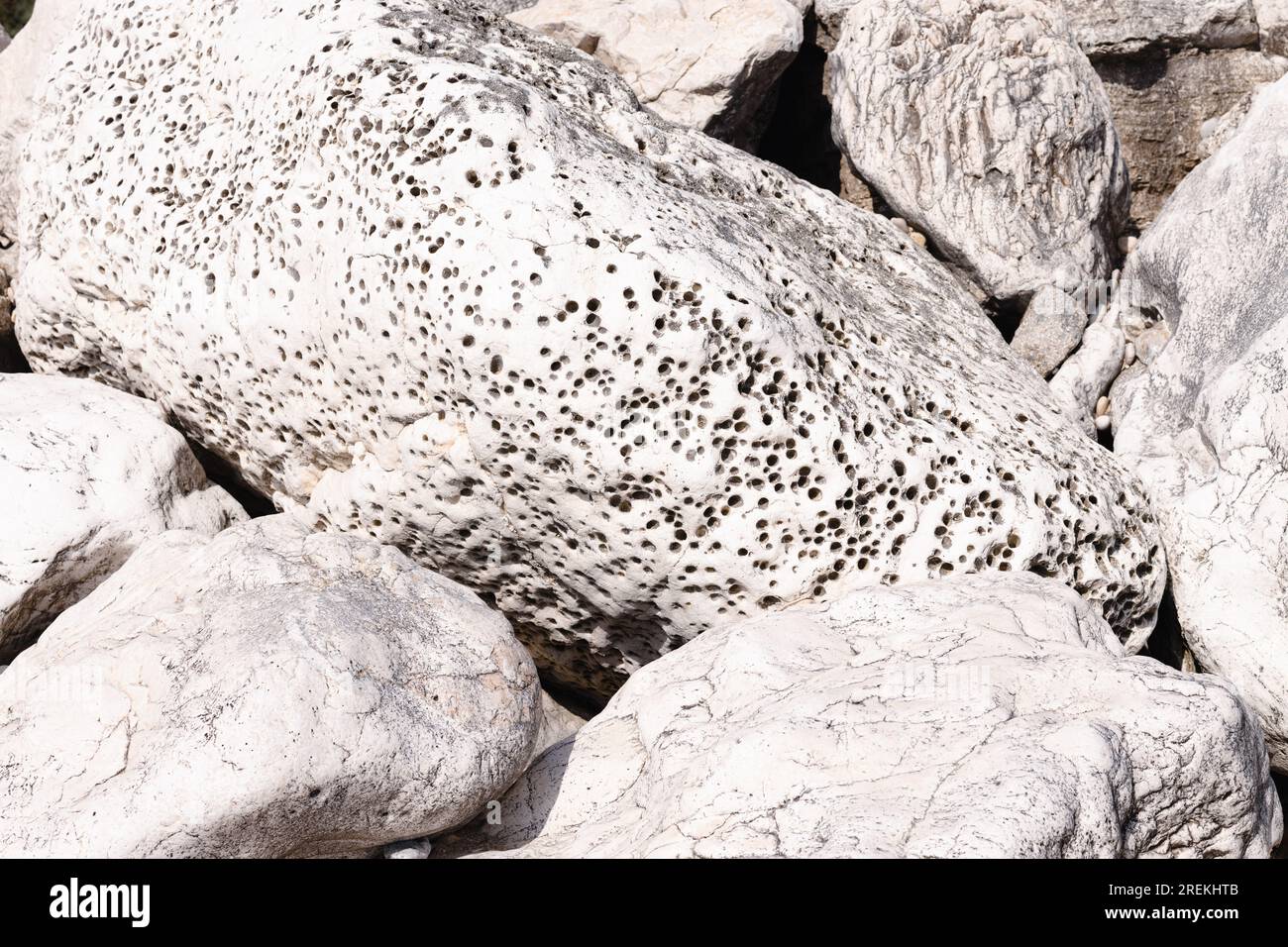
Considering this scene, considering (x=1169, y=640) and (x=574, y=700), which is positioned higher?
(x=1169, y=640)

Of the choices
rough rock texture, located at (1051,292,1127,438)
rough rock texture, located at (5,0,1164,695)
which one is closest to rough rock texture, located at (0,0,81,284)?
rough rock texture, located at (5,0,1164,695)

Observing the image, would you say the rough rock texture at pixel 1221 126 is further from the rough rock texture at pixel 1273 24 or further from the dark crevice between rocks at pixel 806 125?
the dark crevice between rocks at pixel 806 125

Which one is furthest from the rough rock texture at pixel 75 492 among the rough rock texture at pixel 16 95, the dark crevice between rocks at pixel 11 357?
the rough rock texture at pixel 16 95

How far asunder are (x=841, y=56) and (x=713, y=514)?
216 cm

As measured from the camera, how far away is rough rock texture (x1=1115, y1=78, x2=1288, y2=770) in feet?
11.0

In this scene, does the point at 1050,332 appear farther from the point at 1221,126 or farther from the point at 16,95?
the point at 16,95

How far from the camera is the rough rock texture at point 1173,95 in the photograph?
4871 millimetres

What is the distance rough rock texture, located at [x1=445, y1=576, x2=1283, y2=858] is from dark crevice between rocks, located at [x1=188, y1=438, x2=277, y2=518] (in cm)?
144

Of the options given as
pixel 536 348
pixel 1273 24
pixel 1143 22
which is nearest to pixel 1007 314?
pixel 1143 22

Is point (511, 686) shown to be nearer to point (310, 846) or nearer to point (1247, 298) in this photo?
point (310, 846)

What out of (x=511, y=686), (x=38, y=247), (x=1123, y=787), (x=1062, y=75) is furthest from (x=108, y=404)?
(x=1062, y=75)

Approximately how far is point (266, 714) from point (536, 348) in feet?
3.31

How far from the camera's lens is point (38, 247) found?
13.3 ft

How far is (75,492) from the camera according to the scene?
3453 mm
